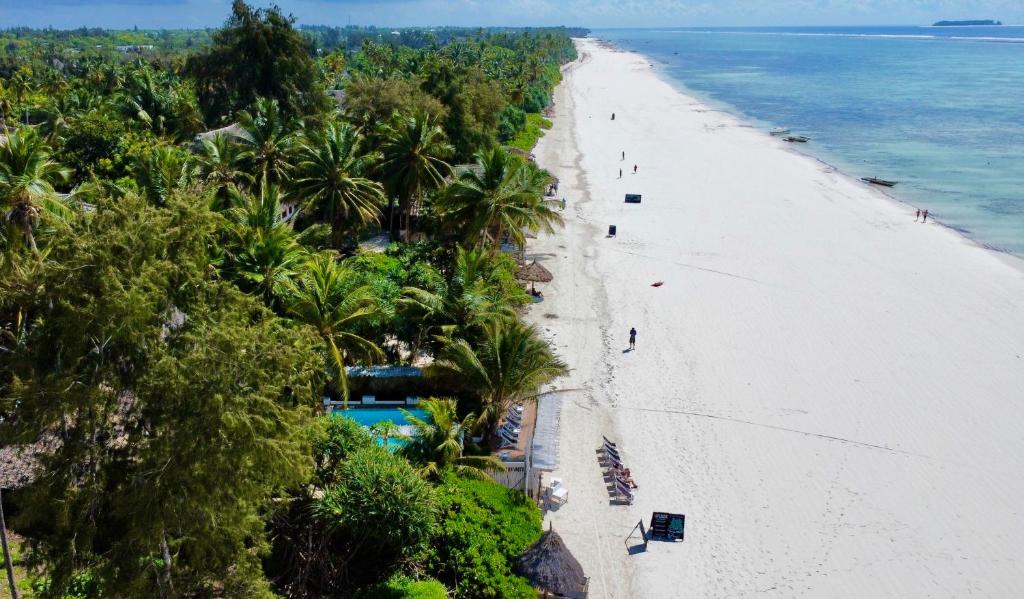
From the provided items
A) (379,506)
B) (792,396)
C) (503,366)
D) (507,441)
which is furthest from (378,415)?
(792,396)

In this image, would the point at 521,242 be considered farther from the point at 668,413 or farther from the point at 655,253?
the point at 655,253

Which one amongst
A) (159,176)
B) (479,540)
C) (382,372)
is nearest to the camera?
(479,540)

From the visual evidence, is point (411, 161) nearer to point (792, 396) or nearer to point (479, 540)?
point (792, 396)

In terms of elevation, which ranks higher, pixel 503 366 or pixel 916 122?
pixel 916 122

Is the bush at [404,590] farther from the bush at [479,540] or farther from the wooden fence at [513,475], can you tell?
the wooden fence at [513,475]

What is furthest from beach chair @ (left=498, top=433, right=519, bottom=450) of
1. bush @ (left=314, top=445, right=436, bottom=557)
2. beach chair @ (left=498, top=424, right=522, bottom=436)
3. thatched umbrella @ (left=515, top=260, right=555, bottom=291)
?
thatched umbrella @ (left=515, top=260, right=555, bottom=291)

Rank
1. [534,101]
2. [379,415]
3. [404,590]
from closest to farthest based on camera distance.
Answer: [404,590]
[379,415]
[534,101]

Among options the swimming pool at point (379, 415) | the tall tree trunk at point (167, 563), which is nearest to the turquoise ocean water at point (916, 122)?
the swimming pool at point (379, 415)

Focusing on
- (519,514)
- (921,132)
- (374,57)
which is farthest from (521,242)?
(374,57)
